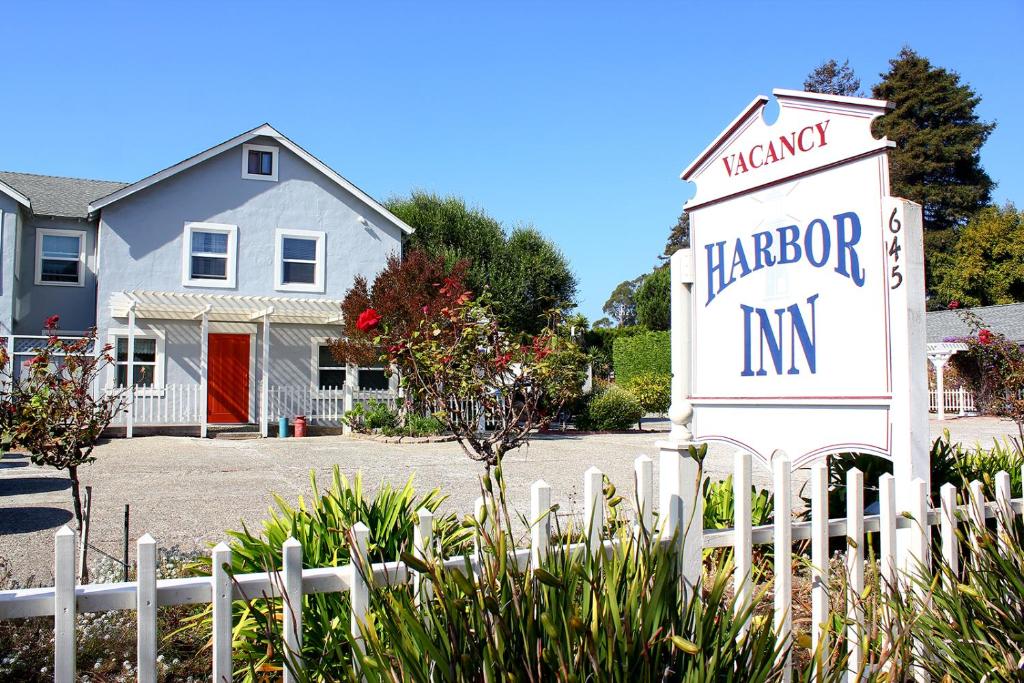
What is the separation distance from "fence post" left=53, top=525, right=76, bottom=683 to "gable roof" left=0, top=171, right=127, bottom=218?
2103 centimetres

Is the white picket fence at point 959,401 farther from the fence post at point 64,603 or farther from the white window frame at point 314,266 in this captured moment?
the fence post at point 64,603

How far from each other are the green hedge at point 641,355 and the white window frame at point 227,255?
49.7 feet

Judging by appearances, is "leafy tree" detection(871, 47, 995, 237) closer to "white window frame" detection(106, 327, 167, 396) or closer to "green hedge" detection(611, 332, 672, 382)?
"green hedge" detection(611, 332, 672, 382)

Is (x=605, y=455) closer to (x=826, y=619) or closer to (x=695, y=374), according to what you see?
(x=695, y=374)

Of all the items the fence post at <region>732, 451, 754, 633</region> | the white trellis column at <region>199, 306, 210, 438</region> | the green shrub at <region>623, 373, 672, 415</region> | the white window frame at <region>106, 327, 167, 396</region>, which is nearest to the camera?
the fence post at <region>732, 451, 754, 633</region>

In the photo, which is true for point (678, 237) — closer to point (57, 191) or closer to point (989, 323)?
point (989, 323)

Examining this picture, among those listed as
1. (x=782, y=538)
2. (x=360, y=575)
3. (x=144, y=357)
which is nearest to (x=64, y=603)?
(x=360, y=575)

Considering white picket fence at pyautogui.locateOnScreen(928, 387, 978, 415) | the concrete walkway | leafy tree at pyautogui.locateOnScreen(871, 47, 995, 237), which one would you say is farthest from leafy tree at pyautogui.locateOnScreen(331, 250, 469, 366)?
leafy tree at pyautogui.locateOnScreen(871, 47, 995, 237)

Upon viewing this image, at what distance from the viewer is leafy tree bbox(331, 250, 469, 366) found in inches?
701

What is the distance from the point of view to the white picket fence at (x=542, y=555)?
6.91 feet

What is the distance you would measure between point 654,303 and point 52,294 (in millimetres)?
25020

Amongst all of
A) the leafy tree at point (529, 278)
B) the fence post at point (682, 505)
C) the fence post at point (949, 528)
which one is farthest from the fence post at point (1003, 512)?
the leafy tree at point (529, 278)

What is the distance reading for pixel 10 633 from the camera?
3.44 meters

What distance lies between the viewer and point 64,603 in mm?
2064
